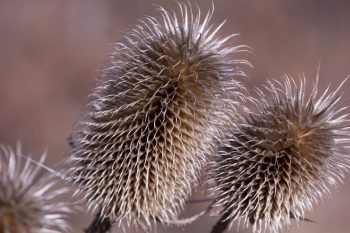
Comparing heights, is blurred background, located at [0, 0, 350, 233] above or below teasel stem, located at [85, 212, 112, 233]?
above

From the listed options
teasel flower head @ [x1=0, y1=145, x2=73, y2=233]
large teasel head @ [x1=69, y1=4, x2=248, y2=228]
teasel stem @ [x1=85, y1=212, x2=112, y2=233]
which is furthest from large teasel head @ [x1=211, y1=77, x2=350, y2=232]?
teasel flower head @ [x1=0, y1=145, x2=73, y2=233]

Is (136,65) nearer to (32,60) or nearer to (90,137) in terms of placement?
(90,137)

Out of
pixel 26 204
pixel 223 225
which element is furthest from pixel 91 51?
pixel 26 204

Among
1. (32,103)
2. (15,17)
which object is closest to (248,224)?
(32,103)

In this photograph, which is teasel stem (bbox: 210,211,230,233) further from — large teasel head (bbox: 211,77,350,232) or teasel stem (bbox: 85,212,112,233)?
teasel stem (bbox: 85,212,112,233)

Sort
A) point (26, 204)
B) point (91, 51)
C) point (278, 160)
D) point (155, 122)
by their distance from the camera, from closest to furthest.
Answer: point (26, 204) → point (155, 122) → point (278, 160) → point (91, 51)

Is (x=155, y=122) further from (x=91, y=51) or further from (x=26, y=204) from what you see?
(x=91, y=51)
